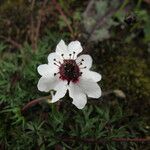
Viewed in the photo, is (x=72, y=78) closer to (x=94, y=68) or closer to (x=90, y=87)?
(x=90, y=87)

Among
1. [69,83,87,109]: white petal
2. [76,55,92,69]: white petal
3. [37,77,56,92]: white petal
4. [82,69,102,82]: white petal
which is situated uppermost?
[76,55,92,69]: white petal

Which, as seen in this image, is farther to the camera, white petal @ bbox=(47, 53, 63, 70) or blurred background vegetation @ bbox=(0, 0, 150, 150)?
blurred background vegetation @ bbox=(0, 0, 150, 150)

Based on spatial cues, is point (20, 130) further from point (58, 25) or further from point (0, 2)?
point (0, 2)

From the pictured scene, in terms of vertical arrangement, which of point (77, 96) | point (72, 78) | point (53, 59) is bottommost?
point (77, 96)

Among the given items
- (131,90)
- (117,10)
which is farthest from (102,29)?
(131,90)

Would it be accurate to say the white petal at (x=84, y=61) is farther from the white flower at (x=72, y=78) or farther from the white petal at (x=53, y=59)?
the white petal at (x=53, y=59)

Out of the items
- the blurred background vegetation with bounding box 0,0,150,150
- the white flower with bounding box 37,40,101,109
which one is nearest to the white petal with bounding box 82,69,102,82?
the white flower with bounding box 37,40,101,109

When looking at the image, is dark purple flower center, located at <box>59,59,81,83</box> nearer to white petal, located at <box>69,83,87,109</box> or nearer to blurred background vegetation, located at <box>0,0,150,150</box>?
white petal, located at <box>69,83,87,109</box>

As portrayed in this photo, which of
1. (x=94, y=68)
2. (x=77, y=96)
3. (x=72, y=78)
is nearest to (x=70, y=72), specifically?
(x=72, y=78)
